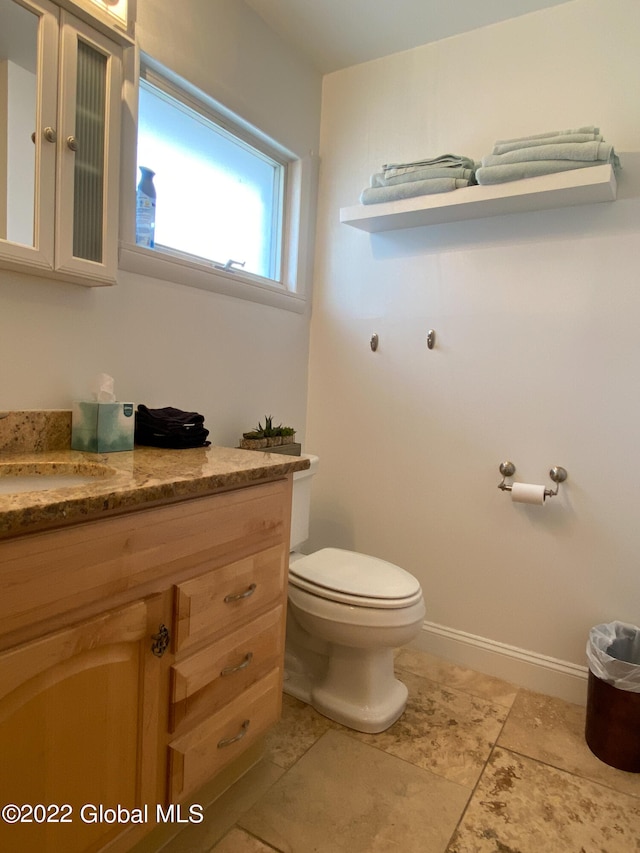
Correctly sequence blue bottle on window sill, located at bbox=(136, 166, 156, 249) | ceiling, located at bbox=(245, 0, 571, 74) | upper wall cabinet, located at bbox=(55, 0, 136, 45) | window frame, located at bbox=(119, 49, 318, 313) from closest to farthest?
upper wall cabinet, located at bbox=(55, 0, 136, 45) → window frame, located at bbox=(119, 49, 318, 313) → blue bottle on window sill, located at bbox=(136, 166, 156, 249) → ceiling, located at bbox=(245, 0, 571, 74)

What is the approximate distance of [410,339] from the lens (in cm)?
220

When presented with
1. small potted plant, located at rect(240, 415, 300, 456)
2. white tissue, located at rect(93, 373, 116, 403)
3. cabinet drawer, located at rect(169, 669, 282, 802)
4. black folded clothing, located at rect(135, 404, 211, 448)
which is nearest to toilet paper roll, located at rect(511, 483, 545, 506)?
small potted plant, located at rect(240, 415, 300, 456)

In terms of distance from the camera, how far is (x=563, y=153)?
5.44 ft

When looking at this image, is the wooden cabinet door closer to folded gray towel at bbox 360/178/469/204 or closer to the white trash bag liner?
the white trash bag liner

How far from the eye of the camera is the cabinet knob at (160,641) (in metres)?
1.05

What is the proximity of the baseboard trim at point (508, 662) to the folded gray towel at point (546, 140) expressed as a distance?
172cm

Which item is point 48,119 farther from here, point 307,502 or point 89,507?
point 307,502

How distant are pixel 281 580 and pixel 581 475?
112 centimetres

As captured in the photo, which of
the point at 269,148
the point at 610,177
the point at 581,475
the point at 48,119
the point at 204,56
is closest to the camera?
the point at 48,119

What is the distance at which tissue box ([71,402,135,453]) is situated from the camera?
1352 mm

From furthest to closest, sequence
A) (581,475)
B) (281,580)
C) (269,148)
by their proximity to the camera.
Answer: (269,148), (581,475), (281,580)

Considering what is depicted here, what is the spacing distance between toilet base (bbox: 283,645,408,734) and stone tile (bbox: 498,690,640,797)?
35cm

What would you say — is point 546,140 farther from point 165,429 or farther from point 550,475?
point 165,429

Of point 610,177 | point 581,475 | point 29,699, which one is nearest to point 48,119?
point 29,699
